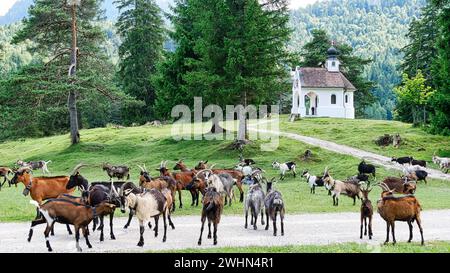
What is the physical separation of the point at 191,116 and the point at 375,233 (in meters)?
37.0

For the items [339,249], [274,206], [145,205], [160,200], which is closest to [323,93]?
[274,206]

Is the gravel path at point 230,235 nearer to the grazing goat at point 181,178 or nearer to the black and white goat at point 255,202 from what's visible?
the black and white goat at point 255,202

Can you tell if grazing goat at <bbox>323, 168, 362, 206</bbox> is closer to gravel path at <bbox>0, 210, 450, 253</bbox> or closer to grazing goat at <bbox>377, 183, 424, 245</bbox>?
gravel path at <bbox>0, 210, 450, 253</bbox>

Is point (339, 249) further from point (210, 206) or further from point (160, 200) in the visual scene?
point (160, 200)

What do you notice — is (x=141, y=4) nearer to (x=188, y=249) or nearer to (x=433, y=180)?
(x=433, y=180)

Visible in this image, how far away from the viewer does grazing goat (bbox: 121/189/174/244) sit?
1336cm

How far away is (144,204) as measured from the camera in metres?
13.8

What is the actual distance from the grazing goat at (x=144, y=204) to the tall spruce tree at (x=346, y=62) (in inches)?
2540

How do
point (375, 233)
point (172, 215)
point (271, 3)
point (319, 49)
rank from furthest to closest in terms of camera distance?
point (319, 49) < point (271, 3) < point (172, 215) < point (375, 233)

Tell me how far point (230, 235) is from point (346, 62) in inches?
2610

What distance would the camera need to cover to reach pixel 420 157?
3656 cm

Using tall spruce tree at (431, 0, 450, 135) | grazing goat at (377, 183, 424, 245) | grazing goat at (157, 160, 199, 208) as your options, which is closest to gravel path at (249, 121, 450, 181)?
tall spruce tree at (431, 0, 450, 135)

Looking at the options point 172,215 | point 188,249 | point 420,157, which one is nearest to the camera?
point 188,249

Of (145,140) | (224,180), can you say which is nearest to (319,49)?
(145,140)
